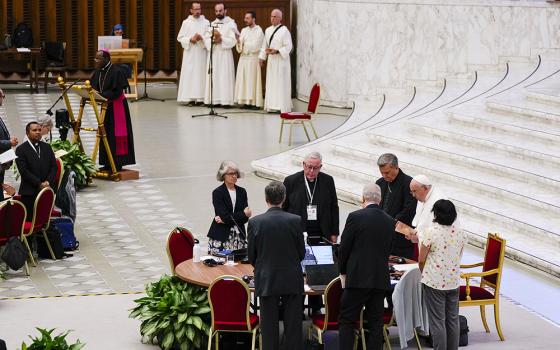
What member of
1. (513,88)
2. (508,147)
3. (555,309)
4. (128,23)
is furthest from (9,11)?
(555,309)

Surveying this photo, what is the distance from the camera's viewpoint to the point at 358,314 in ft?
30.0

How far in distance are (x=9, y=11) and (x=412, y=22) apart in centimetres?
879

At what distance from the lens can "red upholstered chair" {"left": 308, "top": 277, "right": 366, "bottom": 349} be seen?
30.2 ft

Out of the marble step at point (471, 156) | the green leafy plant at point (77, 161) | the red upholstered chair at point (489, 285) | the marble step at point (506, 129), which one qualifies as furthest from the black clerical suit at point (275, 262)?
the marble step at point (506, 129)

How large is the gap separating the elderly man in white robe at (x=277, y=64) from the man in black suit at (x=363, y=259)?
1349 centimetres

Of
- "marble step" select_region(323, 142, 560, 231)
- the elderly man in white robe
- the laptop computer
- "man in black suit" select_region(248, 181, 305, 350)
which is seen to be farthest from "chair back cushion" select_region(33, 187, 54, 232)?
the elderly man in white robe

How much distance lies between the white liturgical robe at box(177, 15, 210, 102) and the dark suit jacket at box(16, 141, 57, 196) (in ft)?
35.7

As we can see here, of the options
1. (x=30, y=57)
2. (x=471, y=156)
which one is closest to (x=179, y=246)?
(x=471, y=156)

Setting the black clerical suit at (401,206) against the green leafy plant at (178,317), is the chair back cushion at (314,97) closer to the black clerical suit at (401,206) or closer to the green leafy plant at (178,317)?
the black clerical suit at (401,206)

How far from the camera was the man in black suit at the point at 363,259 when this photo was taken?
29.3 feet

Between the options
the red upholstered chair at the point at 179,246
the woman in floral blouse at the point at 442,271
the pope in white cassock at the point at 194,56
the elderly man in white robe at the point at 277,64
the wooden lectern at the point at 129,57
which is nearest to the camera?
the woman in floral blouse at the point at 442,271

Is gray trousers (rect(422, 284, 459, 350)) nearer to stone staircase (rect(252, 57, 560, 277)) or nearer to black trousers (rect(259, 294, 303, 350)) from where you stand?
black trousers (rect(259, 294, 303, 350))

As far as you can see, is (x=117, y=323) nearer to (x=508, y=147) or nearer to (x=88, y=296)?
(x=88, y=296)

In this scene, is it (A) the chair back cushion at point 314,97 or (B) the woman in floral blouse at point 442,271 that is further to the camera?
(A) the chair back cushion at point 314,97
